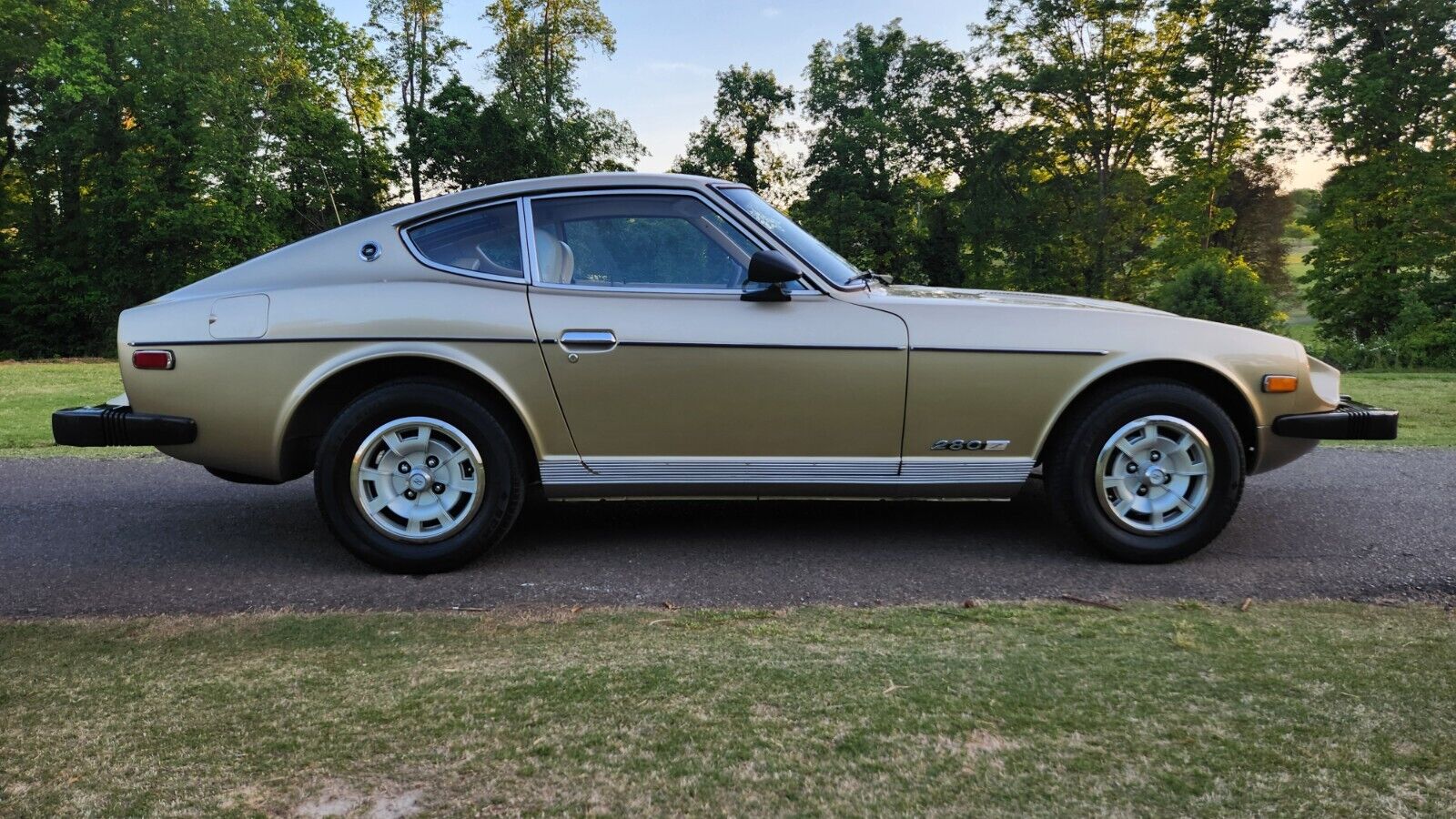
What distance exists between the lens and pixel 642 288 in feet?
12.8

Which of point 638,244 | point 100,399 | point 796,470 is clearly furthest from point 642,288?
point 100,399

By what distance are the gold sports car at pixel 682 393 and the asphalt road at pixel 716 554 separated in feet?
0.93

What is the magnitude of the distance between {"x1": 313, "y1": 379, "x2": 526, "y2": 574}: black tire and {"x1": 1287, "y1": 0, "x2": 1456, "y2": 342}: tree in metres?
27.0

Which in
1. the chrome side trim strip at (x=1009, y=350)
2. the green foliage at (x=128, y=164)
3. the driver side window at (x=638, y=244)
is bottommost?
the chrome side trim strip at (x=1009, y=350)

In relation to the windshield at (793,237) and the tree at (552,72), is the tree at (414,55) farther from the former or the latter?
the windshield at (793,237)

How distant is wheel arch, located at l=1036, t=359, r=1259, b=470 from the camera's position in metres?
3.87

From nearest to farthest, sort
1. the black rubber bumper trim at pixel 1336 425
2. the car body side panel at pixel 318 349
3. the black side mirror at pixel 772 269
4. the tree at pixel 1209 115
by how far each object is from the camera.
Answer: the black side mirror at pixel 772 269
the car body side panel at pixel 318 349
the black rubber bumper trim at pixel 1336 425
the tree at pixel 1209 115

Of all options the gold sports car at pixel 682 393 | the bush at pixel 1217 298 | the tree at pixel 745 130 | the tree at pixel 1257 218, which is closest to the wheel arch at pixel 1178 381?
the gold sports car at pixel 682 393

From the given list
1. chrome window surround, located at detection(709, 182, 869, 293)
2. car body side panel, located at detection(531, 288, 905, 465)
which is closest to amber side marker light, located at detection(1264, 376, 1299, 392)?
car body side panel, located at detection(531, 288, 905, 465)

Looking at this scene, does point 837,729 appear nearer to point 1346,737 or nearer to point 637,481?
point 1346,737

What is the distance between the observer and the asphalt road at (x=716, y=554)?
3451 millimetres

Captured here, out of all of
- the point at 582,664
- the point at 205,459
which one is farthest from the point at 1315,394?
the point at 205,459

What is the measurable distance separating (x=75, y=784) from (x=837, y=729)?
1602 mm

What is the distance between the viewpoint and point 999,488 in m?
3.91
